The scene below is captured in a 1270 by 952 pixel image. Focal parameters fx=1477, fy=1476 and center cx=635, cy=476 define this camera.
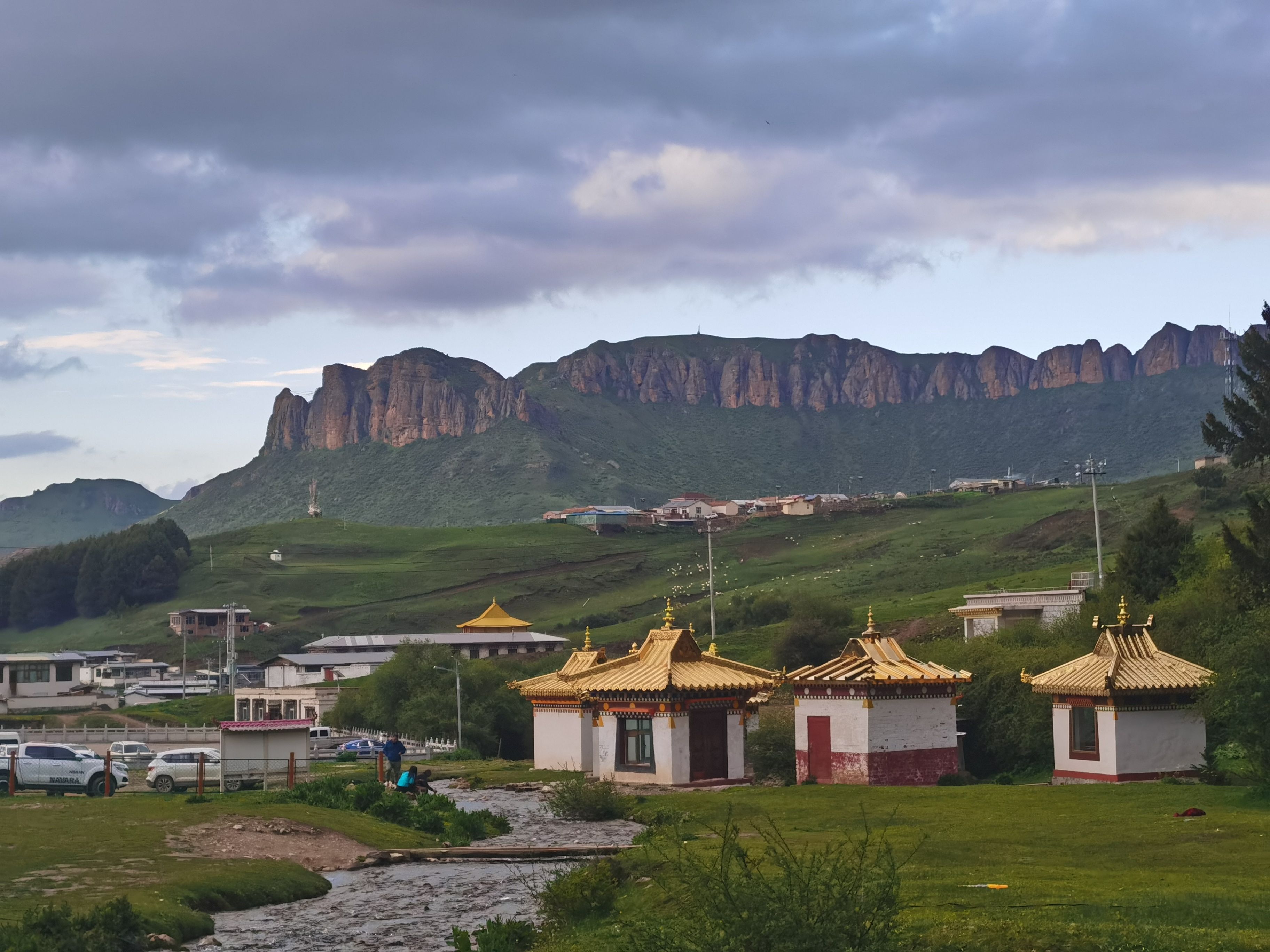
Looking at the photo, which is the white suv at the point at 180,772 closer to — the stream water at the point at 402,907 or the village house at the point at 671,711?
the village house at the point at 671,711

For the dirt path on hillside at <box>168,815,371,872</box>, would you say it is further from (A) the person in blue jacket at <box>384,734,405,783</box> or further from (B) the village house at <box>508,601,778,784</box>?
(B) the village house at <box>508,601,778,784</box>

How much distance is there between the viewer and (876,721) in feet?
132

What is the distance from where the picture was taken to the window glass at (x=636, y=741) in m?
45.2

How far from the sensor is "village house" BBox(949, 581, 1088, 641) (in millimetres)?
71562

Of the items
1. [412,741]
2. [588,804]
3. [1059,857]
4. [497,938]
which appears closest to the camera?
[497,938]

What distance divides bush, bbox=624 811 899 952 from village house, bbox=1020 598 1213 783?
25007 millimetres

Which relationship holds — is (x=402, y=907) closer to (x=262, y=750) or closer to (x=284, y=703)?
(x=262, y=750)

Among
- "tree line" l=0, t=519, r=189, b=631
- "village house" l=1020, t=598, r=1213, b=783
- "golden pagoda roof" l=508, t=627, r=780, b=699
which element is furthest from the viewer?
"tree line" l=0, t=519, r=189, b=631

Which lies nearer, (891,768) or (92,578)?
(891,768)

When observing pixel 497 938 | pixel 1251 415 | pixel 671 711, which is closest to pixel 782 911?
pixel 497 938

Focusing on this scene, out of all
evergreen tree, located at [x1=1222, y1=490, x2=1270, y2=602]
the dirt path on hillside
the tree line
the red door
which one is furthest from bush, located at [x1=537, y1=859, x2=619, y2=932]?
the tree line

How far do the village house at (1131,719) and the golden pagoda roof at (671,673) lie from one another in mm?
9600

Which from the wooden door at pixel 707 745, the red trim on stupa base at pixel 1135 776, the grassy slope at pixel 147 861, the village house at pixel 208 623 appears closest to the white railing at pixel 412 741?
the wooden door at pixel 707 745

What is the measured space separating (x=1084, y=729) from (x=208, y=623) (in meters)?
120
